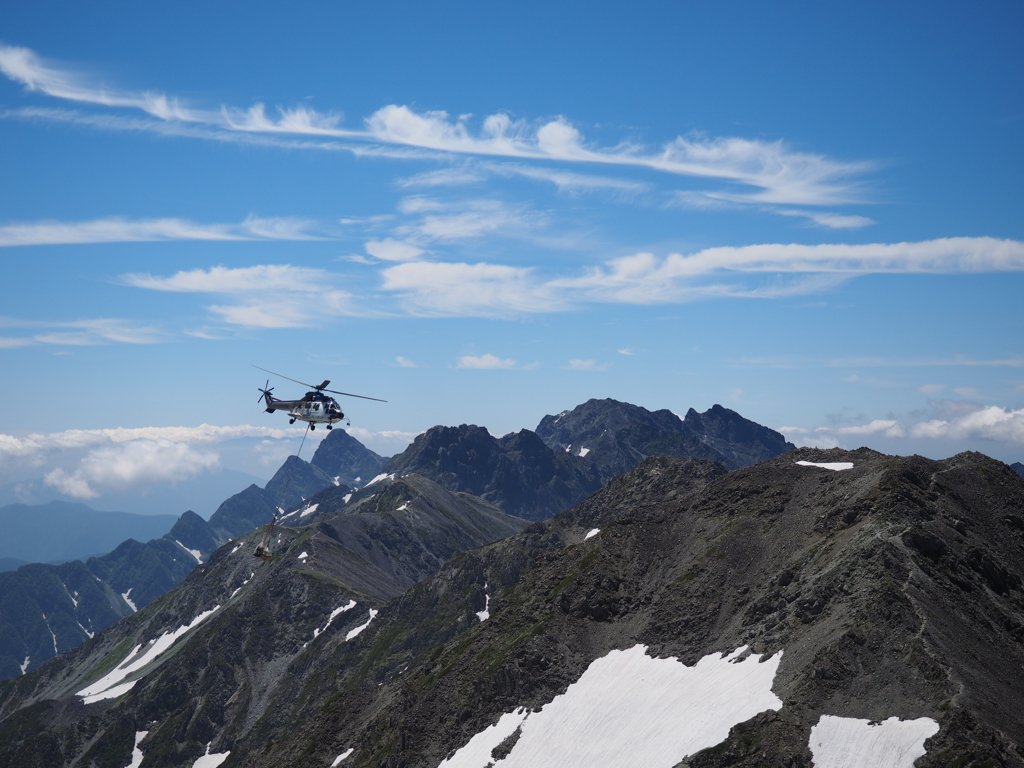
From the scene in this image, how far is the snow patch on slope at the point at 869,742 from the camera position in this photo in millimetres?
63812

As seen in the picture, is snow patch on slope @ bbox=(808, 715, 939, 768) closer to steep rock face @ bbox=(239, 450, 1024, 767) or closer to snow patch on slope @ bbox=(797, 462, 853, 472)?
steep rock face @ bbox=(239, 450, 1024, 767)

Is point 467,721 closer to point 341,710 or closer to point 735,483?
point 341,710

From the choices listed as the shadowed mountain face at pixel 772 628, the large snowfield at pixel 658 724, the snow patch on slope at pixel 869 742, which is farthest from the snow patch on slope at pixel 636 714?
the snow patch on slope at pixel 869 742

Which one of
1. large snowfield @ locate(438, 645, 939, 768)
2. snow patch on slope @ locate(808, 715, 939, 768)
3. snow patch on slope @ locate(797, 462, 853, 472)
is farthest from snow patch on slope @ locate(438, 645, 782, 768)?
snow patch on slope @ locate(797, 462, 853, 472)

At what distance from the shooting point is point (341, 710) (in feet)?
445

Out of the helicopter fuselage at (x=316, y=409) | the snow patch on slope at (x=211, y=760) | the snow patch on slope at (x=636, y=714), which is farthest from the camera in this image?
the snow patch on slope at (x=211, y=760)

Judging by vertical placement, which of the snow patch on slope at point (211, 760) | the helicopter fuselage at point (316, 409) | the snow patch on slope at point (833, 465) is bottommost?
the snow patch on slope at point (211, 760)

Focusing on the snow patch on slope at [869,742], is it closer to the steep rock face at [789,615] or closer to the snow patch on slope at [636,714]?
the steep rock face at [789,615]

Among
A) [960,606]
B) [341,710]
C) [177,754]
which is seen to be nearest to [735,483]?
[960,606]

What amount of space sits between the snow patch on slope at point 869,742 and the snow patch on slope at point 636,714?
6347 mm

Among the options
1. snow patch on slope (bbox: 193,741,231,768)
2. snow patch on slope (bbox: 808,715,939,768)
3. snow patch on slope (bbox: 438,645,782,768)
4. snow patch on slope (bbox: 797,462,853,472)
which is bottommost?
snow patch on slope (bbox: 193,741,231,768)

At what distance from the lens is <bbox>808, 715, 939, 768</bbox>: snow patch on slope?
63812mm

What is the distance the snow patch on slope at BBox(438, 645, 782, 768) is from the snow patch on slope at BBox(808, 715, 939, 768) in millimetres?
6347

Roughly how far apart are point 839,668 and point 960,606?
18067 mm
